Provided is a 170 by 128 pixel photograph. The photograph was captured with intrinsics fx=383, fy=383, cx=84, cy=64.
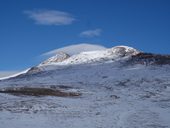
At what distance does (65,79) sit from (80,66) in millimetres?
22131

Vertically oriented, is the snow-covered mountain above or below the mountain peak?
below

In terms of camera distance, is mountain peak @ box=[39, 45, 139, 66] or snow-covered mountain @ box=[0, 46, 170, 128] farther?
mountain peak @ box=[39, 45, 139, 66]

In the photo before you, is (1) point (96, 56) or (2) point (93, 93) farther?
(1) point (96, 56)

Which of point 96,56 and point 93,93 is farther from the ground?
point 96,56

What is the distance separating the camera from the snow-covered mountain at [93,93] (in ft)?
82.4

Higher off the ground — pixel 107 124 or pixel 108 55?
pixel 108 55

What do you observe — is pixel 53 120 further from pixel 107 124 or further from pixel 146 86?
A: pixel 146 86

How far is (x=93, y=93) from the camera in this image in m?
51.2

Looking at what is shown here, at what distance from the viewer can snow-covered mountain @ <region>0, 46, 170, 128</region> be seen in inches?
989

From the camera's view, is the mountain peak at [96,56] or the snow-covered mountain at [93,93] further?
the mountain peak at [96,56]

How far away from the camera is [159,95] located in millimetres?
49812

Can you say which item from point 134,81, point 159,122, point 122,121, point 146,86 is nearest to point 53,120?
point 122,121

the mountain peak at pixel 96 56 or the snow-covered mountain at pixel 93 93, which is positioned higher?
the mountain peak at pixel 96 56

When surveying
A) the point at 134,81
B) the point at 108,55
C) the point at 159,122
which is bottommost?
the point at 159,122
